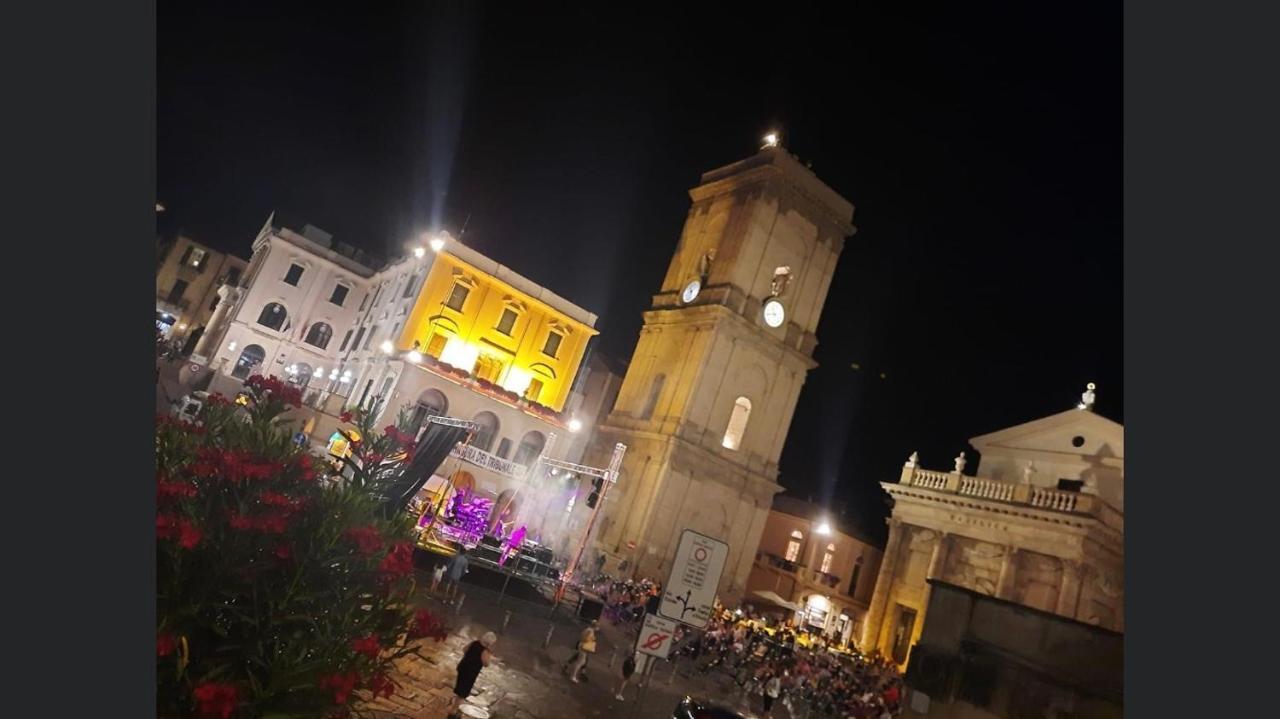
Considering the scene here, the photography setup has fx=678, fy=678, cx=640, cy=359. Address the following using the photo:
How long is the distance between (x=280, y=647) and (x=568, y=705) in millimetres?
9088

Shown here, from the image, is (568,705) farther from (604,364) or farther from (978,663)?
(604,364)

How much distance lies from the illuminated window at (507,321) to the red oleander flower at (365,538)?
36135 millimetres

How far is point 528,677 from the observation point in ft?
45.8

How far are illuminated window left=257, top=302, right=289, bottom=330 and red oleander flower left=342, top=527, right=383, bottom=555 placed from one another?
46719mm

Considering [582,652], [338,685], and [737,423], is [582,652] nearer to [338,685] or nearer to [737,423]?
[338,685]

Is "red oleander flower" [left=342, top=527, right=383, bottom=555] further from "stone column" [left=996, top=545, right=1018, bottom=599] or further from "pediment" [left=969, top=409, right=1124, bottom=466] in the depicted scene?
"pediment" [left=969, top=409, right=1124, bottom=466]

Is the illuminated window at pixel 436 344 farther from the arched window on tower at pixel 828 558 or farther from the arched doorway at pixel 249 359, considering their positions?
the arched window on tower at pixel 828 558

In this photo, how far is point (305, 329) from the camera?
48375mm

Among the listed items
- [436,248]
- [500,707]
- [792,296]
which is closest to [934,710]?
[500,707]

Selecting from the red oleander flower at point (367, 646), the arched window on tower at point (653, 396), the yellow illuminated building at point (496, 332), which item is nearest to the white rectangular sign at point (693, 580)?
the red oleander flower at point (367, 646)

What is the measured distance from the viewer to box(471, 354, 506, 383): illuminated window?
40.5 metres

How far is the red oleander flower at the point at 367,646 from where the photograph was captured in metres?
5.46

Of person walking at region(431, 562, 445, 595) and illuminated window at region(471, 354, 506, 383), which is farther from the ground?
illuminated window at region(471, 354, 506, 383)

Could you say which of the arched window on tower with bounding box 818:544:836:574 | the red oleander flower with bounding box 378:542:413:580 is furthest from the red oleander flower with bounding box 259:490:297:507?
the arched window on tower with bounding box 818:544:836:574
